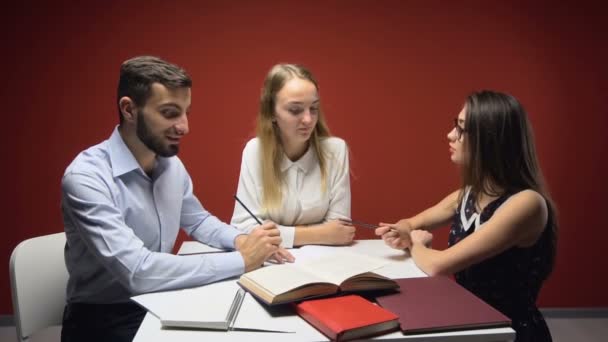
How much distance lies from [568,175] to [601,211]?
0.31m

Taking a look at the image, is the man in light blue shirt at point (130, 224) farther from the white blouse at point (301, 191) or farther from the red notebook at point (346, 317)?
the white blouse at point (301, 191)

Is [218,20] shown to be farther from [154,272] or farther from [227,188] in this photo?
[154,272]

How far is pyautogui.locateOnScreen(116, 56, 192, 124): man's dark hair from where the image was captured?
1.55 meters

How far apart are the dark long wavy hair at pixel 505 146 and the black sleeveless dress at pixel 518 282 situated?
6 cm

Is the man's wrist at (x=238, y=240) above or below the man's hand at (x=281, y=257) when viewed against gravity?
below

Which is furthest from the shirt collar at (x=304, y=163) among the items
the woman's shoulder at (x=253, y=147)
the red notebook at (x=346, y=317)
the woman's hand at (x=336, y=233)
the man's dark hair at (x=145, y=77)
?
the red notebook at (x=346, y=317)

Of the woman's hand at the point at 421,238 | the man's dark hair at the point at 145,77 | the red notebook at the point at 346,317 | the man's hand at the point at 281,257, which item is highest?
the man's dark hair at the point at 145,77

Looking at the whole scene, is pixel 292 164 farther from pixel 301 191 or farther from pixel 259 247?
pixel 259 247

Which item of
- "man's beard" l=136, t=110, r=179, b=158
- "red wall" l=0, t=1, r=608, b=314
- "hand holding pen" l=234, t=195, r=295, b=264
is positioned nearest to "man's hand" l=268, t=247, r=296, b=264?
"hand holding pen" l=234, t=195, r=295, b=264

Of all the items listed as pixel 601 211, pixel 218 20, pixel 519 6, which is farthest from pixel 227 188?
pixel 601 211

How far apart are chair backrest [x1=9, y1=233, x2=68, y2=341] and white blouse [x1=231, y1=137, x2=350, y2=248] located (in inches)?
26.0

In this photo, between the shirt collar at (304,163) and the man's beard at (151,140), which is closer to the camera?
the man's beard at (151,140)

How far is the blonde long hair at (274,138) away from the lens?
83.9 inches

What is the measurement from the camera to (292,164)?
7.23 feet
